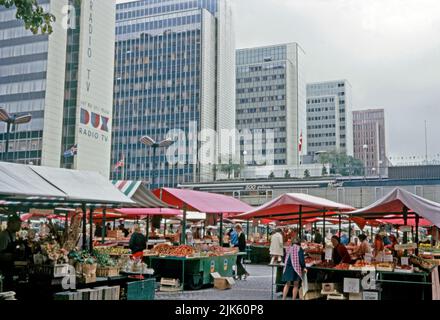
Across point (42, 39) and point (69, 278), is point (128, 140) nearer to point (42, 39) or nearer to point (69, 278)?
point (42, 39)

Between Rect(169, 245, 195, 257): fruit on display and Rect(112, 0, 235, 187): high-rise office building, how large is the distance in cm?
9424

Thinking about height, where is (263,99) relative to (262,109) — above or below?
above

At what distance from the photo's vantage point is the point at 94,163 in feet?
274

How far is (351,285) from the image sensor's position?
36.0 ft

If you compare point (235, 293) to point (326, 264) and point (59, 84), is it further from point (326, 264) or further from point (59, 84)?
point (59, 84)

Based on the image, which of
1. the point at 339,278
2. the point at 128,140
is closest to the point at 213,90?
the point at 128,140

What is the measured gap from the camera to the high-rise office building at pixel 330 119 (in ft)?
497

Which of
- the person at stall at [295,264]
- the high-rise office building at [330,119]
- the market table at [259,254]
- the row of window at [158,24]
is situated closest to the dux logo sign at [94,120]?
the row of window at [158,24]

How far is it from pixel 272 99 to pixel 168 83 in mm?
33349

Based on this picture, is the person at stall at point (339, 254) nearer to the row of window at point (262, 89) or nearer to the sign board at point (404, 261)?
the sign board at point (404, 261)

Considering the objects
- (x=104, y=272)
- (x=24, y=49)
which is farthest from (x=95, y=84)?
(x=104, y=272)

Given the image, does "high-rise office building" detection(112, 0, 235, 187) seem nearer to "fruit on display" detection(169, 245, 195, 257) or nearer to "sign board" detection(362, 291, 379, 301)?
"fruit on display" detection(169, 245, 195, 257)

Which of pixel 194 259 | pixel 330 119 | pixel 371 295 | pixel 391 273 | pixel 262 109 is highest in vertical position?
pixel 330 119

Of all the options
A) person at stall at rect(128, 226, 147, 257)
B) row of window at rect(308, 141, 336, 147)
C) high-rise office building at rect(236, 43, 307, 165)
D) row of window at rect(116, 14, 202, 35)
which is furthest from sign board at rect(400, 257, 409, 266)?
row of window at rect(308, 141, 336, 147)
